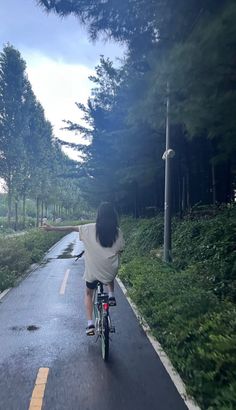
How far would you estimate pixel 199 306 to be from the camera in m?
6.48

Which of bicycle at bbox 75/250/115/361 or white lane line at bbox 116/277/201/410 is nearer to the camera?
white lane line at bbox 116/277/201/410

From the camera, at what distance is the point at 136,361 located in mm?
5773

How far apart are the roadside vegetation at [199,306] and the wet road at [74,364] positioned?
1.11 ft

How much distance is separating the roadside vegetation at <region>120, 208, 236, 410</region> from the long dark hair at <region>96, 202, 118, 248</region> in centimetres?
164

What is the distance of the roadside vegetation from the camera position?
448cm

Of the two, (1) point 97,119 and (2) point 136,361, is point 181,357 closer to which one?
(2) point 136,361

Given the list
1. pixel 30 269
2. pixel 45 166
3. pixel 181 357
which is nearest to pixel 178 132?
pixel 30 269

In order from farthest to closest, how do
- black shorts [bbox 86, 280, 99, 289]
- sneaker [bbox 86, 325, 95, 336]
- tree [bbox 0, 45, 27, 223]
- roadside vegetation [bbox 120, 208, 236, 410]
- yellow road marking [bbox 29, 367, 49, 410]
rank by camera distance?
tree [bbox 0, 45, 27, 223] < black shorts [bbox 86, 280, 99, 289] < sneaker [bbox 86, 325, 95, 336] < roadside vegetation [bbox 120, 208, 236, 410] < yellow road marking [bbox 29, 367, 49, 410]

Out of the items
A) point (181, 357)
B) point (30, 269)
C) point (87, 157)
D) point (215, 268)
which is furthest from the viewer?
point (87, 157)

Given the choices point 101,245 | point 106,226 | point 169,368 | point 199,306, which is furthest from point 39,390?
point 199,306

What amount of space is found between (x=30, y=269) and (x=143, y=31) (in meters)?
12.3

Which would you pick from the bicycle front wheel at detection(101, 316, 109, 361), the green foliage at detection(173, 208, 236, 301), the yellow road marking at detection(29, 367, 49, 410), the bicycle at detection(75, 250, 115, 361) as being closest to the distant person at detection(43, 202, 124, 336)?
the bicycle at detection(75, 250, 115, 361)

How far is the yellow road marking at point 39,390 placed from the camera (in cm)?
436

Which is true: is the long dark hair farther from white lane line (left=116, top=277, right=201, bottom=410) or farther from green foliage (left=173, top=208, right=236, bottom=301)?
green foliage (left=173, top=208, right=236, bottom=301)
